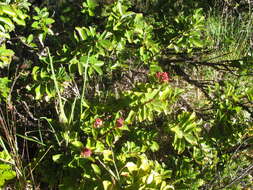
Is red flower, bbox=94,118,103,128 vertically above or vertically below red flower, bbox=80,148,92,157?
above

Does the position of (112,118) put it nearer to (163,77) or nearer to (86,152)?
(86,152)

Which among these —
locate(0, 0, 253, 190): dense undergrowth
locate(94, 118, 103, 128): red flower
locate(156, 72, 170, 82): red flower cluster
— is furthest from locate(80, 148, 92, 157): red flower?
locate(156, 72, 170, 82): red flower cluster

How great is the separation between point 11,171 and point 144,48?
969 millimetres

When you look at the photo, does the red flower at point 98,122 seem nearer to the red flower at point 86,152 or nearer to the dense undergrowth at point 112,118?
the dense undergrowth at point 112,118

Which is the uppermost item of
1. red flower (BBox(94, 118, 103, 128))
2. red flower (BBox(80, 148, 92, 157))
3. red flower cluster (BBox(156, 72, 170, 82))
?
red flower cluster (BBox(156, 72, 170, 82))

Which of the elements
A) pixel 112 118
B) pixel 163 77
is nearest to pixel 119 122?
pixel 112 118

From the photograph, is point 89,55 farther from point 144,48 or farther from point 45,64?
point 144,48

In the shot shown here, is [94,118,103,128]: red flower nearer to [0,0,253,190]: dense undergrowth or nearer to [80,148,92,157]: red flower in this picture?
[0,0,253,190]: dense undergrowth

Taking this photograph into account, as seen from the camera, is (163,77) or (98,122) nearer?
(98,122)

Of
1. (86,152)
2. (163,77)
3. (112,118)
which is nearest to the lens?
(86,152)

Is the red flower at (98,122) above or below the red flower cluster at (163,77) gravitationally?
below

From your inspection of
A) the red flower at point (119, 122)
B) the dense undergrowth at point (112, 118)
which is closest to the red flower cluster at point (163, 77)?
the dense undergrowth at point (112, 118)

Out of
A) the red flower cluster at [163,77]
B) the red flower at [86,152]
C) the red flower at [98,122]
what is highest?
the red flower cluster at [163,77]

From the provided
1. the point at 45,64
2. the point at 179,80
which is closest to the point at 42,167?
the point at 45,64
